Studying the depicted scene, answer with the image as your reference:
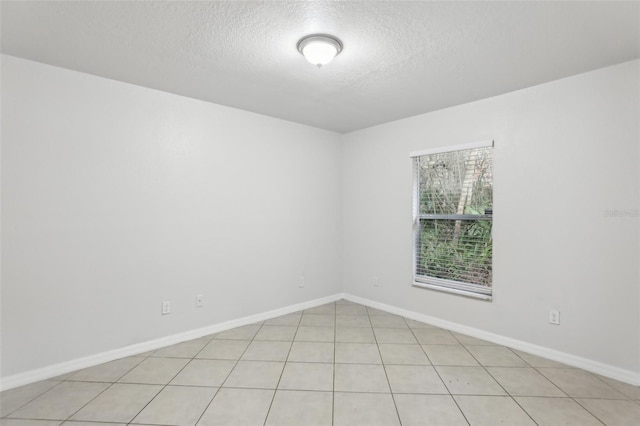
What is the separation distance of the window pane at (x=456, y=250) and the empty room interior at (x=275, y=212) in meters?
0.02

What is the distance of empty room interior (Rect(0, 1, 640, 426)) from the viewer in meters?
1.89

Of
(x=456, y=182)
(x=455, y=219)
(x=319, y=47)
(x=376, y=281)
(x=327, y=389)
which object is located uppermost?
(x=319, y=47)

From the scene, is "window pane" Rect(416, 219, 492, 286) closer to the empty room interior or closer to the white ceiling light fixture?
the empty room interior

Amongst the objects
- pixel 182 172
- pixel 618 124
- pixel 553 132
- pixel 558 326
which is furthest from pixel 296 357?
pixel 618 124

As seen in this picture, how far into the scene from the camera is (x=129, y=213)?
2.69 meters

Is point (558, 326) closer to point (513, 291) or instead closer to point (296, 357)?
point (513, 291)

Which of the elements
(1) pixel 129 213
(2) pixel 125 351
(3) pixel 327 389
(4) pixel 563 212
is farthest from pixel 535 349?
(1) pixel 129 213

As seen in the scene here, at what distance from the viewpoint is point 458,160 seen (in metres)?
3.26

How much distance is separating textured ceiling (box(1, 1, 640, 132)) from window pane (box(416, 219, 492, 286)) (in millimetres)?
1300

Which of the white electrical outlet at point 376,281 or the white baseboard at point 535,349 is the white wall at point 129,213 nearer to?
the white electrical outlet at point 376,281

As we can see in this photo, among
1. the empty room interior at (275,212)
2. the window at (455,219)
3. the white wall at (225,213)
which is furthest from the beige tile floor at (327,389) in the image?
the window at (455,219)

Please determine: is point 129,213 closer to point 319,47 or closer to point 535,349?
point 319,47

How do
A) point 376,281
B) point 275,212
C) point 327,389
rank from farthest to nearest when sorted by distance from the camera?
point 376,281 < point 275,212 < point 327,389

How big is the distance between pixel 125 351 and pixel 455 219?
331 centimetres
